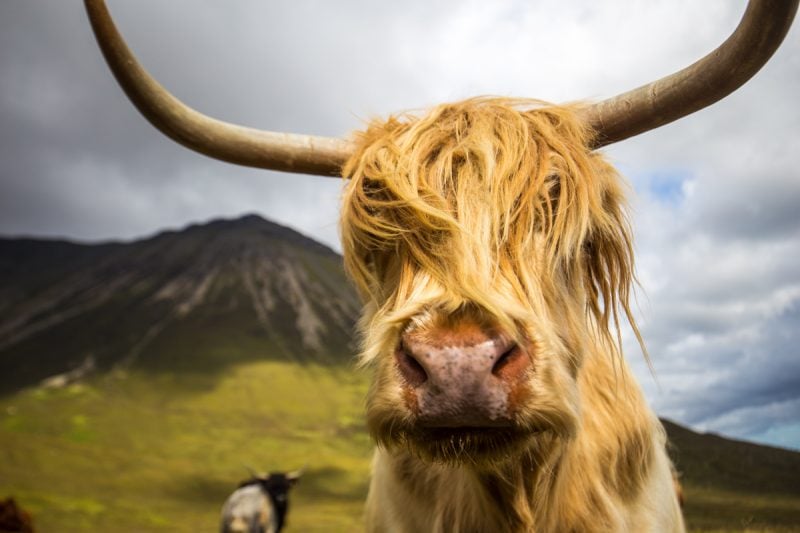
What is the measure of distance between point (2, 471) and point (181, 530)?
83.9 ft

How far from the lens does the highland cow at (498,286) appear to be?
2.19 m

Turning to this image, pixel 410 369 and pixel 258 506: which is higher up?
pixel 410 369

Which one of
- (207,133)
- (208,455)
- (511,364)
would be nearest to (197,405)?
(208,455)

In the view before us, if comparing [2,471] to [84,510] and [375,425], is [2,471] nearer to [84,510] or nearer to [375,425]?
[84,510]

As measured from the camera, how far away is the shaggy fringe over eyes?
2.54m

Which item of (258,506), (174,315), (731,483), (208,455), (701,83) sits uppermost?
(174,315)

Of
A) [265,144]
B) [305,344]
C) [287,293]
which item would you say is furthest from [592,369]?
[287,293]

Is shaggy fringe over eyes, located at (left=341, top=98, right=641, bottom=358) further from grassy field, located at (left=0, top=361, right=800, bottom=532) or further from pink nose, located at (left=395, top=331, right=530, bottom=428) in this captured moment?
grassy field, located at (left=0, top=361, right=800, bottom=532)

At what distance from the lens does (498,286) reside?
8.02 ft

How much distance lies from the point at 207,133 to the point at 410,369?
1.71 meters

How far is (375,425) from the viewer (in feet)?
7.66

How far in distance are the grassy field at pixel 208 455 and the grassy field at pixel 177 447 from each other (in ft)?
0.61

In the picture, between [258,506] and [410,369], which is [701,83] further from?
[258,506]

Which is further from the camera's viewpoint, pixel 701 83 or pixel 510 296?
pixel 701 83
